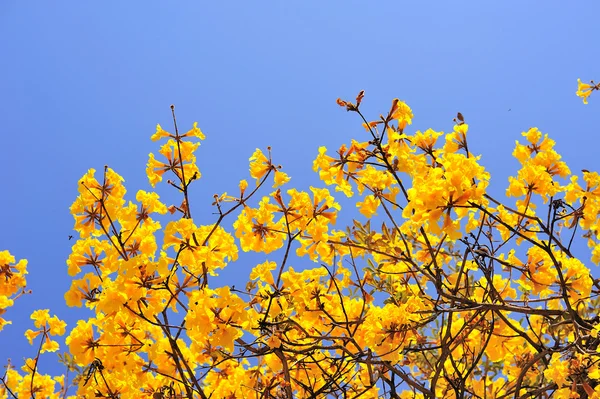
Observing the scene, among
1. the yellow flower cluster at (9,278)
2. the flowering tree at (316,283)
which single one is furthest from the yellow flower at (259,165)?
the yellow flower cluster at (9,278)

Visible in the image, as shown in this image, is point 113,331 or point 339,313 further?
point 339,313

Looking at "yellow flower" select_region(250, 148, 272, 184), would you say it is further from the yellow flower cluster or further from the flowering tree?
the yellow flower cluster

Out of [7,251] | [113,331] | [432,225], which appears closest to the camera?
[432,225]

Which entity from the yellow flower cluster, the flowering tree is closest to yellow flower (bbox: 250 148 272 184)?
the flowering tree

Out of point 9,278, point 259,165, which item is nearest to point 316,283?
point 259,165

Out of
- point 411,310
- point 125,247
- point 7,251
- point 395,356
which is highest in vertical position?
point 7,251

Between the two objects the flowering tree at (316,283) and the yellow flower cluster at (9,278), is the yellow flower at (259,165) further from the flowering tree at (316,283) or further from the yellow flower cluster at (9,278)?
the yellow flower cluster at (9,278)

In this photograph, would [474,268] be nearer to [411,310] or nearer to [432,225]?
[411,310]

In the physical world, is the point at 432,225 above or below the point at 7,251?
below

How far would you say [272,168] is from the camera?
3.11 metres

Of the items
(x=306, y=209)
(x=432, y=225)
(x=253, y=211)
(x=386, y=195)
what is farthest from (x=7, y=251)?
(x=432, y=225)

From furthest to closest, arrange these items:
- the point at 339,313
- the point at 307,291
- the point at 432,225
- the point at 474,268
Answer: the point at 474,268
the point at 339,313
the point at 307,291
the point at 432,225

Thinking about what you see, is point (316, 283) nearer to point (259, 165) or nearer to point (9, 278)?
point (259, 165)

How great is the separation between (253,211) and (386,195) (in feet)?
2.72
